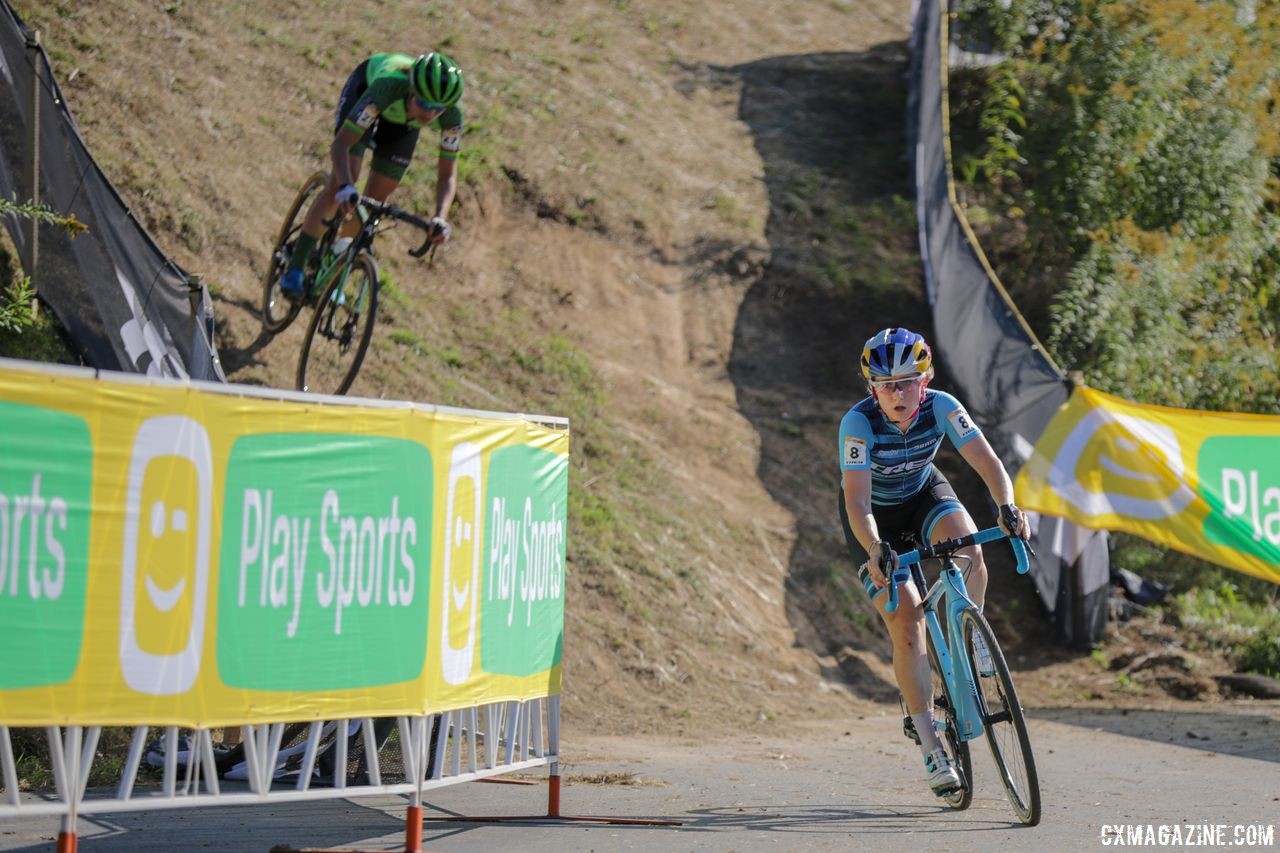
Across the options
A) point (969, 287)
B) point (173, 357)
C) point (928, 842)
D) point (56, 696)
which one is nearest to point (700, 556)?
point (969, 287)

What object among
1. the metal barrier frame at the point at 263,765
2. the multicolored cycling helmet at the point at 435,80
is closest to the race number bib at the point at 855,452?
the metal barrier frame at the point at 263,765

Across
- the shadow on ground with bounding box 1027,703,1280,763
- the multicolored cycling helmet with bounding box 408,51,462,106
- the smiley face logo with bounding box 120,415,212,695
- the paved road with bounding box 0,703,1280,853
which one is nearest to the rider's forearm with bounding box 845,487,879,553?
the paved road with bounding box 0,703,1280,853

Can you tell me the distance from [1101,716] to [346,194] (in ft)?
23.4

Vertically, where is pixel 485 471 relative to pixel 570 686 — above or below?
above

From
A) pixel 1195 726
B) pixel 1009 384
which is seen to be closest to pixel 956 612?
pixel 1195 726

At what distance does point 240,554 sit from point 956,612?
11.1 ft

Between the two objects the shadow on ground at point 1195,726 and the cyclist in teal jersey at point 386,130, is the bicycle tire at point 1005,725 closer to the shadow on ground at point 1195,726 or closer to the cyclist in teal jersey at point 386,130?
the shadow on ground at point 1195,726

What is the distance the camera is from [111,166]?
11695 millimetres

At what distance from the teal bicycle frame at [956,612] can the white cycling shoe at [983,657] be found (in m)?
0.05

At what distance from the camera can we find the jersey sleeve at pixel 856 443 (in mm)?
6348

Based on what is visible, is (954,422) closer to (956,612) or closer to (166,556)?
(956,612)

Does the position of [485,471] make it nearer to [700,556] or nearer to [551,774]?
[551,774]

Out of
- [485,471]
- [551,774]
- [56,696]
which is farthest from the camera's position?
[551,774]

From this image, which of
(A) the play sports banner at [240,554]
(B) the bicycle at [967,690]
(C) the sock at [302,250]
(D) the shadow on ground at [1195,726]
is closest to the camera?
(A) the play sports banner at [240,554]
